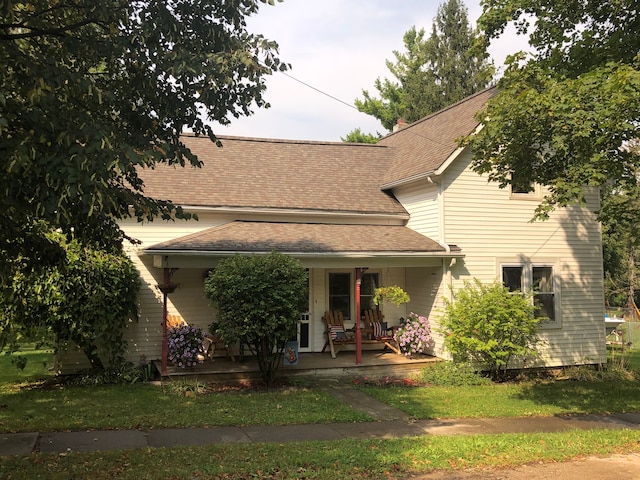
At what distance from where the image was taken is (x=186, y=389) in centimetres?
1091

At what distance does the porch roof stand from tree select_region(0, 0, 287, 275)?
5.33 m

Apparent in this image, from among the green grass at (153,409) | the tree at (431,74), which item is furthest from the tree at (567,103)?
the tree at (431,74)

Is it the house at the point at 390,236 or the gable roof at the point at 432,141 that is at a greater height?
the gable roof at the point at 432,141

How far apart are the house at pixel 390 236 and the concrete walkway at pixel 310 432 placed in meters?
4.21

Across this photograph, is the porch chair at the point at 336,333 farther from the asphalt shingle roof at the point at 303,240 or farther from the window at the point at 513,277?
the window at the point at 513,277

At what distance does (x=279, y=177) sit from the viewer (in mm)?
16062

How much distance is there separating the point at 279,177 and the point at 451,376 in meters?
7.57

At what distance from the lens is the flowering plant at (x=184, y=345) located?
39.8 ft

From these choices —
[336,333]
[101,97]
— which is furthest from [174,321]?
[101,97]

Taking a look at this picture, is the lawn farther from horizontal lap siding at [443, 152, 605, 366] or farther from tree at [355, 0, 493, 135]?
tree at [355, 0, 493, 135]

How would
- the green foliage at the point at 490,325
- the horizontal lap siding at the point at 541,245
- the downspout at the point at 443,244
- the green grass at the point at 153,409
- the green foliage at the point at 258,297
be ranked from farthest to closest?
1. the horizontal lap siding at the point at 541,245
2. the downspout at the point at 443,244
3. the green foliage at the point at 490,325
4. the green foliage at the point at 258,297
5. the green grass at the point at 153,409

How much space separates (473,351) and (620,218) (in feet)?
16.1

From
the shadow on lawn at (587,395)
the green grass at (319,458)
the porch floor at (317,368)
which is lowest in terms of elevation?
the shadow on lawn at (587,395)

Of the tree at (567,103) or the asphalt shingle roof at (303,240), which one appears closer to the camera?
the tree at (567,103)
